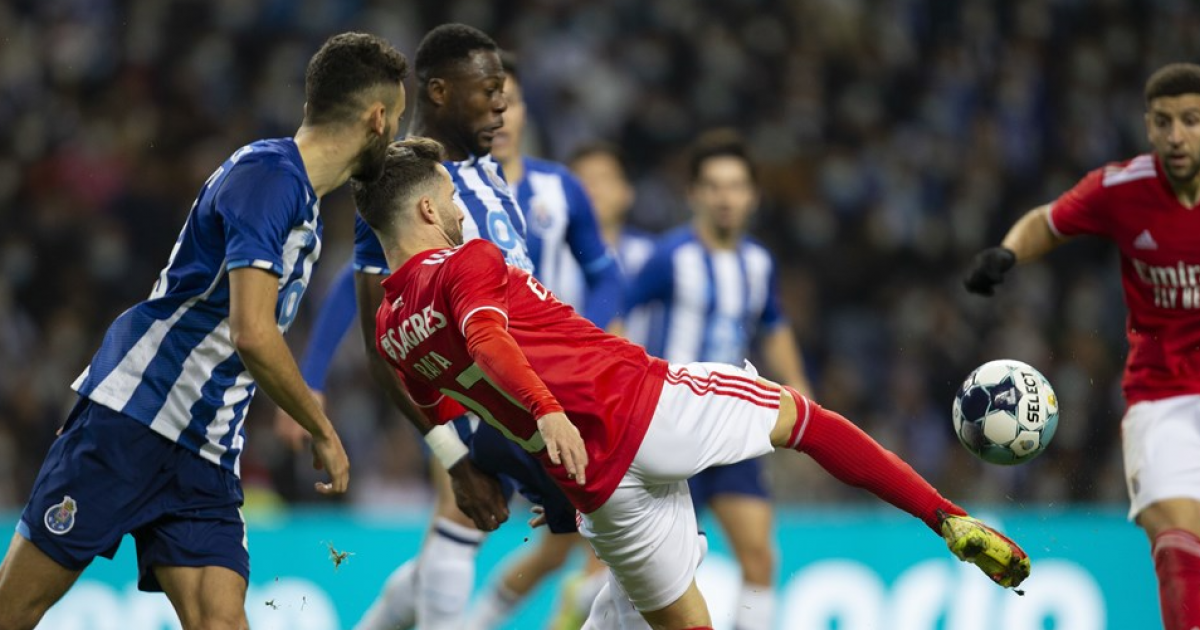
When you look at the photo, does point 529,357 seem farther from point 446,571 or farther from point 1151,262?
point 1151,262

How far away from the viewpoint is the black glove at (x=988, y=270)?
5746 mm

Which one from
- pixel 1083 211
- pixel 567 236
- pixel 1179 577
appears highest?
pixel 567 236

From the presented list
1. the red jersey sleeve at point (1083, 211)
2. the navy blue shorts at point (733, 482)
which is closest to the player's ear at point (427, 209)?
the red jersey sleeve at point (1083, 211)

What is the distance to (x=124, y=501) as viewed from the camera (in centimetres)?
441

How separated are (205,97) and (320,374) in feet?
26.0

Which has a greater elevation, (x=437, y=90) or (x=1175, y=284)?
(x=437, y=90)

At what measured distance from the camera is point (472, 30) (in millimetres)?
5406

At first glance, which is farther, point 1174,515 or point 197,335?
point 1174,515

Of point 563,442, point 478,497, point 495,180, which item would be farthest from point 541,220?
point 563,442

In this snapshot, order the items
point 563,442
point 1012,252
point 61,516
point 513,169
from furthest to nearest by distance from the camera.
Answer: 1. point 513,169
2. point 1012,252
3. point 61,516
4. point 563,442

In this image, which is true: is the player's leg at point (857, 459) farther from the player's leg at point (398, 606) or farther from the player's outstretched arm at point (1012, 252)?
the player's leg at point (398, 606)

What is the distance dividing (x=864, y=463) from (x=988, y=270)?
1.55m

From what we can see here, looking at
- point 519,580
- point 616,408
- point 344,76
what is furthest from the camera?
point 519,580

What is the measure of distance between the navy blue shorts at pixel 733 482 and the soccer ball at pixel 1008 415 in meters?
2.16
